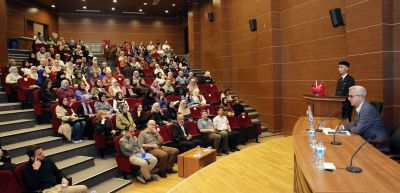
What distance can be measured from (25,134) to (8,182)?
1.82m

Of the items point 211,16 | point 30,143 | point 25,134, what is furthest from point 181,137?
point 211,16

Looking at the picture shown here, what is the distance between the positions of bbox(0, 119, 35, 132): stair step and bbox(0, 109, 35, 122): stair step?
0.31 feet

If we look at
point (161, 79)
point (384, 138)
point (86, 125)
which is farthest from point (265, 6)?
point (384, 138)

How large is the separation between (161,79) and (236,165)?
463 cm

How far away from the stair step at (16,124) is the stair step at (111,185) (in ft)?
6.20

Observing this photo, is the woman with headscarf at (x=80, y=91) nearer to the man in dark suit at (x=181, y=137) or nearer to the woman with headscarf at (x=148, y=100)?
the woman with headscarf at (x=148, y=100)

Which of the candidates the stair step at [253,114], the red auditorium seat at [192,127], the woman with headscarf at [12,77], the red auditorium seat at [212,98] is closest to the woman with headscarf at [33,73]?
the woman with headscarf at [12,77]

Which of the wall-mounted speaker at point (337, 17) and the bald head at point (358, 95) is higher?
the wall-mounted speaker at point (337, 17)

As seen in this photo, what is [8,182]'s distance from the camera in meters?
3.03

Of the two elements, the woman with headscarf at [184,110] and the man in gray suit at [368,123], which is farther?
the woman with headscarf at [184,110]

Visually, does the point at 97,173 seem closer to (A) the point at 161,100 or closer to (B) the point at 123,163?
(B) the point at 123,163

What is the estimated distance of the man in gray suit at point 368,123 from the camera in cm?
263

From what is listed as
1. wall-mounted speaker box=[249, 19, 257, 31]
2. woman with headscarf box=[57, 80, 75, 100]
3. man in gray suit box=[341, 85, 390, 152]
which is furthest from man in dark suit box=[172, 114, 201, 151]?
wall-mounted speaker box=[249, 19, 257, 31]

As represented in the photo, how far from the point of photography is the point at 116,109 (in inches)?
231
